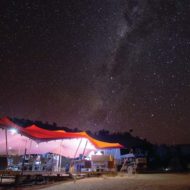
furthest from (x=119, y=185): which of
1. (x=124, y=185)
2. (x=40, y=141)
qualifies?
(x=40, y=141)

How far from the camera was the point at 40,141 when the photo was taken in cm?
1387

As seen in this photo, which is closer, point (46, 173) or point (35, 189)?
point (35, 189)

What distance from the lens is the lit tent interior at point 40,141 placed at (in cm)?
1315

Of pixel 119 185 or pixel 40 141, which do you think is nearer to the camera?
pixel 119 185

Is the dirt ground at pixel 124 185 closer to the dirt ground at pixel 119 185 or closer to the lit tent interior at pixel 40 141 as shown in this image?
the dirt ground at pixel 119 185

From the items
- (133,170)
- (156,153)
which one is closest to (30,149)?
(133,170)

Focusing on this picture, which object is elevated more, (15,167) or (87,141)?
(87,141)

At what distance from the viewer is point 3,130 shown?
43.3 ft

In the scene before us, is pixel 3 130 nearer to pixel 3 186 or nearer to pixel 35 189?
pixel 3 186

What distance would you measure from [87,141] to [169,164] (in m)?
21.6

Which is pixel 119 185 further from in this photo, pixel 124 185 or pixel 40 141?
pixel 40 141

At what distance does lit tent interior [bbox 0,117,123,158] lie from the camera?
1315 centimetres

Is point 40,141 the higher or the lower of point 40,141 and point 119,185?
the higher

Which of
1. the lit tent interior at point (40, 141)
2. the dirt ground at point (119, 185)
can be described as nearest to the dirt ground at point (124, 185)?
the dirt ground at point (119, 185)
